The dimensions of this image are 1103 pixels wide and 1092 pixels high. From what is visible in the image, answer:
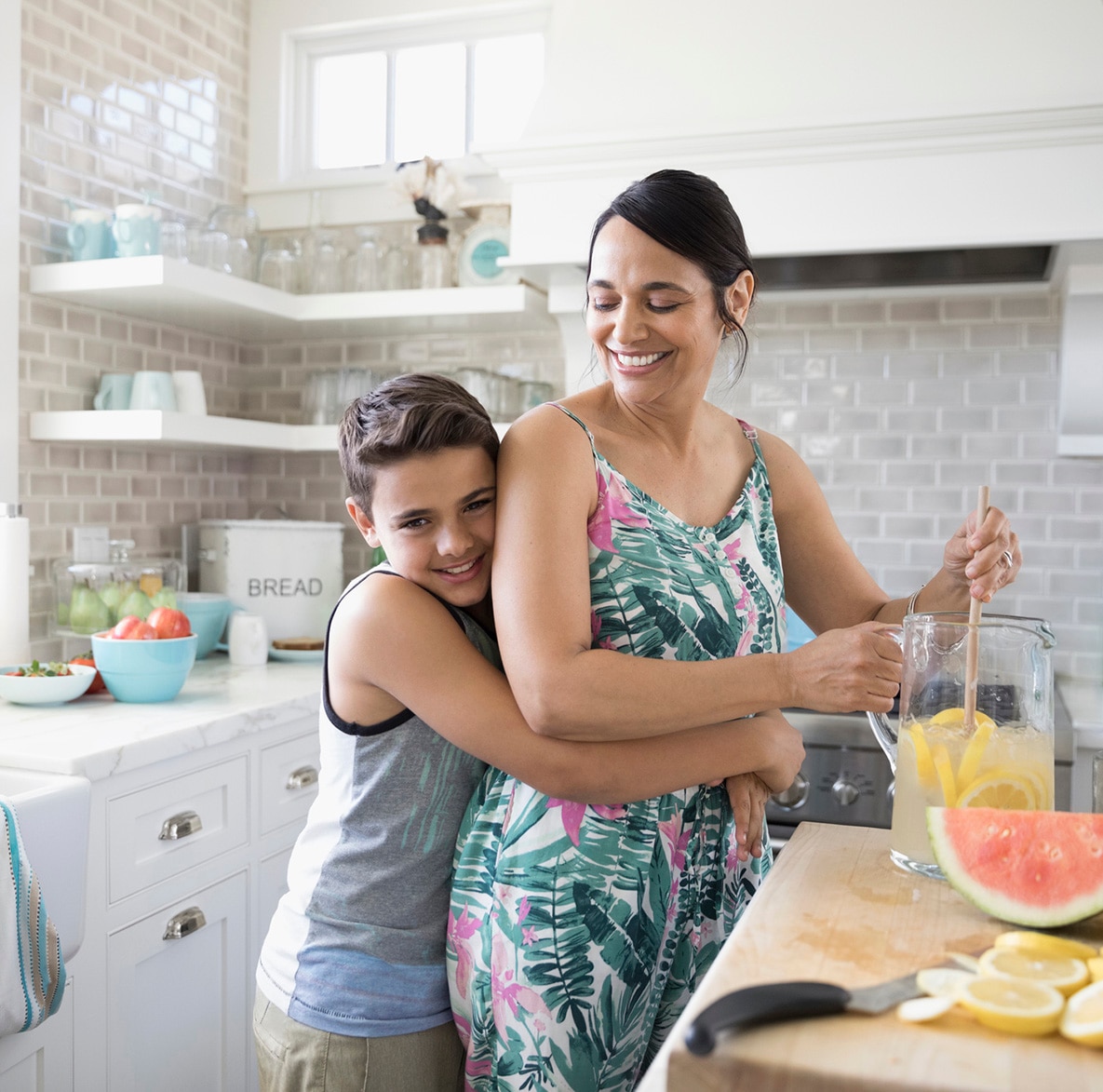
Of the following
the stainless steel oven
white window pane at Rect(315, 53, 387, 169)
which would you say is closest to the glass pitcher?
the stainless steel oven

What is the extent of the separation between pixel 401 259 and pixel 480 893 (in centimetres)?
248

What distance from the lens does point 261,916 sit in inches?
92.7

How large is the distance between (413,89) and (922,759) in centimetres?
317

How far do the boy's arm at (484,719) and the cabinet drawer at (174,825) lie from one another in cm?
101

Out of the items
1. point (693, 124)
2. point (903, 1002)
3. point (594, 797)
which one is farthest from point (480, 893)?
point (693, 124)

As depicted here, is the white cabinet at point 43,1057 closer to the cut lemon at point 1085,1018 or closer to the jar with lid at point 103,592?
the jar with lid at point 103,592

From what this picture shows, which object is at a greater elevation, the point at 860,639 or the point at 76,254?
the point at 76,254

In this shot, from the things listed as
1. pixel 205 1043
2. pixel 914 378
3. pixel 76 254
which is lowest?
pixel 205 1043

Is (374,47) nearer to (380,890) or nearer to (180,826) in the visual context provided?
(180,826)

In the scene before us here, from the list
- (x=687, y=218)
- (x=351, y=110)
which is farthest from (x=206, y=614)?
(x=687, y=218)

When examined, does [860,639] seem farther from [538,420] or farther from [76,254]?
[76,254]

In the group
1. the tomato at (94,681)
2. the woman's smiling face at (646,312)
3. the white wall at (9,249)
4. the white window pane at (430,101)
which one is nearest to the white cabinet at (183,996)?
the tomato at (94,681)

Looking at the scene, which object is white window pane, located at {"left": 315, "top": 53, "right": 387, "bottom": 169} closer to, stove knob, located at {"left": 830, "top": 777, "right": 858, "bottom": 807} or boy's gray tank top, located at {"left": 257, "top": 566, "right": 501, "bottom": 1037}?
stove knob, located at {"left": 830, "top": 777, "right": 858, "bottom": 807}

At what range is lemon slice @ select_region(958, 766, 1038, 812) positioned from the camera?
0.91 meters
